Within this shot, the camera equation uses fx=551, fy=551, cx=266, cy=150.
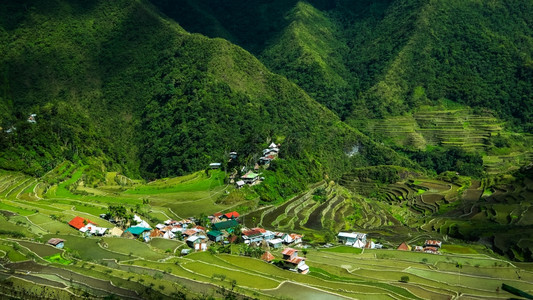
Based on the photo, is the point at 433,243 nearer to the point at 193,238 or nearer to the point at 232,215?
the point at 232,215

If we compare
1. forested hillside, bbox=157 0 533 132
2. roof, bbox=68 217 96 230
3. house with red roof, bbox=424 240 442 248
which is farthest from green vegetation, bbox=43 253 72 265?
forested hillside, bbox=157 0 533 132

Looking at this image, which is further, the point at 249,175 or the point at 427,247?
the point at 249,175

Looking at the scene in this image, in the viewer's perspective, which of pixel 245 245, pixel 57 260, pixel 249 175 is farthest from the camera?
pixel 249 175

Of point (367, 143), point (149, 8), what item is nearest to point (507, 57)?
point (367, 143)

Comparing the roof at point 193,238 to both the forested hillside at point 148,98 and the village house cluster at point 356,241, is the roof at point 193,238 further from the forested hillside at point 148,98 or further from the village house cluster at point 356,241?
the forested hillside at point 148,98

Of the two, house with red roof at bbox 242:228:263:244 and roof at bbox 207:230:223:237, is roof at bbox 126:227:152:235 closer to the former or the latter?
roof at bbox 207:230:223:237

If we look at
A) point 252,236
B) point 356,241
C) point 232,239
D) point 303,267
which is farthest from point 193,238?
point 356,241

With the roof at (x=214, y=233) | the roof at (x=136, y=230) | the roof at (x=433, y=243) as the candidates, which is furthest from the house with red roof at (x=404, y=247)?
the roof at (x=136, y=230)
